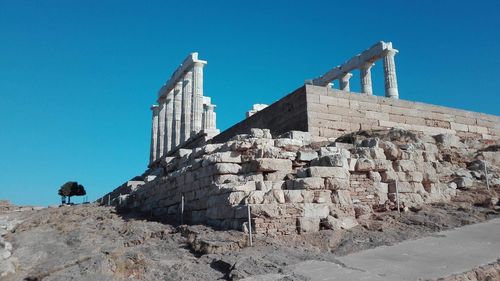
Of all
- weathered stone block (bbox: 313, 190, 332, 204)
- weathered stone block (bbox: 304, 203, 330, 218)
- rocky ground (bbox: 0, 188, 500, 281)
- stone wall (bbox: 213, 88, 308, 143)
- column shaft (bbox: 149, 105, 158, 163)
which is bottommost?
rocky ground (bbox: 0, 188, 500, 281)

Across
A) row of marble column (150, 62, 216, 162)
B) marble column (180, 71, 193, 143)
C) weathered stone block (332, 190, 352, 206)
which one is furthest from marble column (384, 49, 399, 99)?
weathered stone block (332, 190, 352, 206)

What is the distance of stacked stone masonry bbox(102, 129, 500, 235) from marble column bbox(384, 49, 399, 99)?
11.1m

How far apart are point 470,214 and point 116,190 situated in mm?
16168

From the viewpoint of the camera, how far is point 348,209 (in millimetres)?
9664

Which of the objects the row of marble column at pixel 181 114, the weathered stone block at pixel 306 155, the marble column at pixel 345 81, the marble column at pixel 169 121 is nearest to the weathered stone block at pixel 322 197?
the weathered stone block at pixel 306 155

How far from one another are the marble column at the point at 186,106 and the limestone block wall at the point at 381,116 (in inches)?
569

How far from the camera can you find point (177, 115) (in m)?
31.4

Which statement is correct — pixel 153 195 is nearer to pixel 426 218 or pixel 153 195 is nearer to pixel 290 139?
Result: pixel 290 139

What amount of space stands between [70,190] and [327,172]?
39430mm

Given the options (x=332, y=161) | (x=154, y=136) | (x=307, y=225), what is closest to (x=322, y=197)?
(x=307, y=225)

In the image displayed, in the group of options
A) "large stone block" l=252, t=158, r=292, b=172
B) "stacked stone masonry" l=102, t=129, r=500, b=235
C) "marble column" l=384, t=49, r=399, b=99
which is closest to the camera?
"stacked stone masonry" l=102, t=129, r=500, b=235

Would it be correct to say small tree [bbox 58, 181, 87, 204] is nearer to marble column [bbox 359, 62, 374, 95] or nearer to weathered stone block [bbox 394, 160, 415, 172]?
marble column [bbox 359, 62, 374, 95]

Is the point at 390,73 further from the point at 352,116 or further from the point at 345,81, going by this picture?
the point at 352,116

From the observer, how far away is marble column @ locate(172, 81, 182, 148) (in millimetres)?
29941
